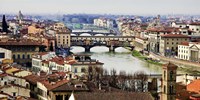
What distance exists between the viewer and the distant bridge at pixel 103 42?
5709 cm

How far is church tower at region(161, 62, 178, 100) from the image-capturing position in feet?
47.0

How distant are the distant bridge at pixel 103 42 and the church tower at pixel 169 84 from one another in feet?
134

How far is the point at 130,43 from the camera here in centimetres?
6119

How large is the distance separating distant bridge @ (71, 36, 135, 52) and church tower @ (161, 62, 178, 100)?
4090 cm

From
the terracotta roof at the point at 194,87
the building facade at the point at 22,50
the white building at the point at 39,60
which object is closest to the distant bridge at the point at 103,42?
the building facade at the point at 22,50

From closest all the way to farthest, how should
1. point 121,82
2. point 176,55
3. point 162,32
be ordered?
1. point 121,82
2. point 176,55
3. point 162,32

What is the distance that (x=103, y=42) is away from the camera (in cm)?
6062

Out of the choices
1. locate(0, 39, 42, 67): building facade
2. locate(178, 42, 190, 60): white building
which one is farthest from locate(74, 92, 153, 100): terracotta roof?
locate(178, 42, 190, 60): white building

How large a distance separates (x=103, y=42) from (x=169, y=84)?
46284 millimetres

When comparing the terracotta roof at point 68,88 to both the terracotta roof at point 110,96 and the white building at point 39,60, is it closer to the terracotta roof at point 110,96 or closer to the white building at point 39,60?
the terracotta roof at point 110,96

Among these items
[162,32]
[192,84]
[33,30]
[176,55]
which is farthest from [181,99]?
[33,30]

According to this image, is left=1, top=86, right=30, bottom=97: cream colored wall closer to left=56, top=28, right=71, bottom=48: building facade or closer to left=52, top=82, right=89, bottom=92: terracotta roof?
left=52, top=82, right=89, bottom=92: terracotta roof

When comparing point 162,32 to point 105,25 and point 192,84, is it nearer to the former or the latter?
point 192,84

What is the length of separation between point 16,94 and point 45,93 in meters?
1.02
